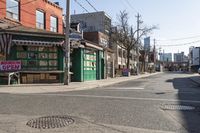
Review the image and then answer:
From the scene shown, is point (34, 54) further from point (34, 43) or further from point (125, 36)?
point (125, 36)

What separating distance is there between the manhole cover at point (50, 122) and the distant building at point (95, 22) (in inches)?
2053

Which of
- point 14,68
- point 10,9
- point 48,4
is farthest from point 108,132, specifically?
point 48,4

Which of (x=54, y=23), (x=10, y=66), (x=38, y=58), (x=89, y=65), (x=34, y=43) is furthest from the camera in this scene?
(x=54, y=23)

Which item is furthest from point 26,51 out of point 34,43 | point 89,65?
point 89,65

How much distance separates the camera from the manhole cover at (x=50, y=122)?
30.0ft

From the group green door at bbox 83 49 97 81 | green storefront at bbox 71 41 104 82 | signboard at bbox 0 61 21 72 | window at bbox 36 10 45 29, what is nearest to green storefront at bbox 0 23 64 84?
signboard at bbox 0 61 21 72

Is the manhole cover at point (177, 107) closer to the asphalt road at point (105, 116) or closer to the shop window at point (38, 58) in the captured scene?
the asphalt road at point (105, 116)

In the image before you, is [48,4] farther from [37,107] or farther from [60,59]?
[37,107]

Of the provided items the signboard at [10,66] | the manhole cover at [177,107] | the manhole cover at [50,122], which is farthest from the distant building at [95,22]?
the manhole cover at [50,122]

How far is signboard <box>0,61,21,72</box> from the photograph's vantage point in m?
24.4

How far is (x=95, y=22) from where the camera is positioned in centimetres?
6341

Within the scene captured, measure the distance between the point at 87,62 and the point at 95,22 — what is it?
32100mm

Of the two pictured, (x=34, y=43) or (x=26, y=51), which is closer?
(x=34, y=43)

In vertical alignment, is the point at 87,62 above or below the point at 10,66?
above
